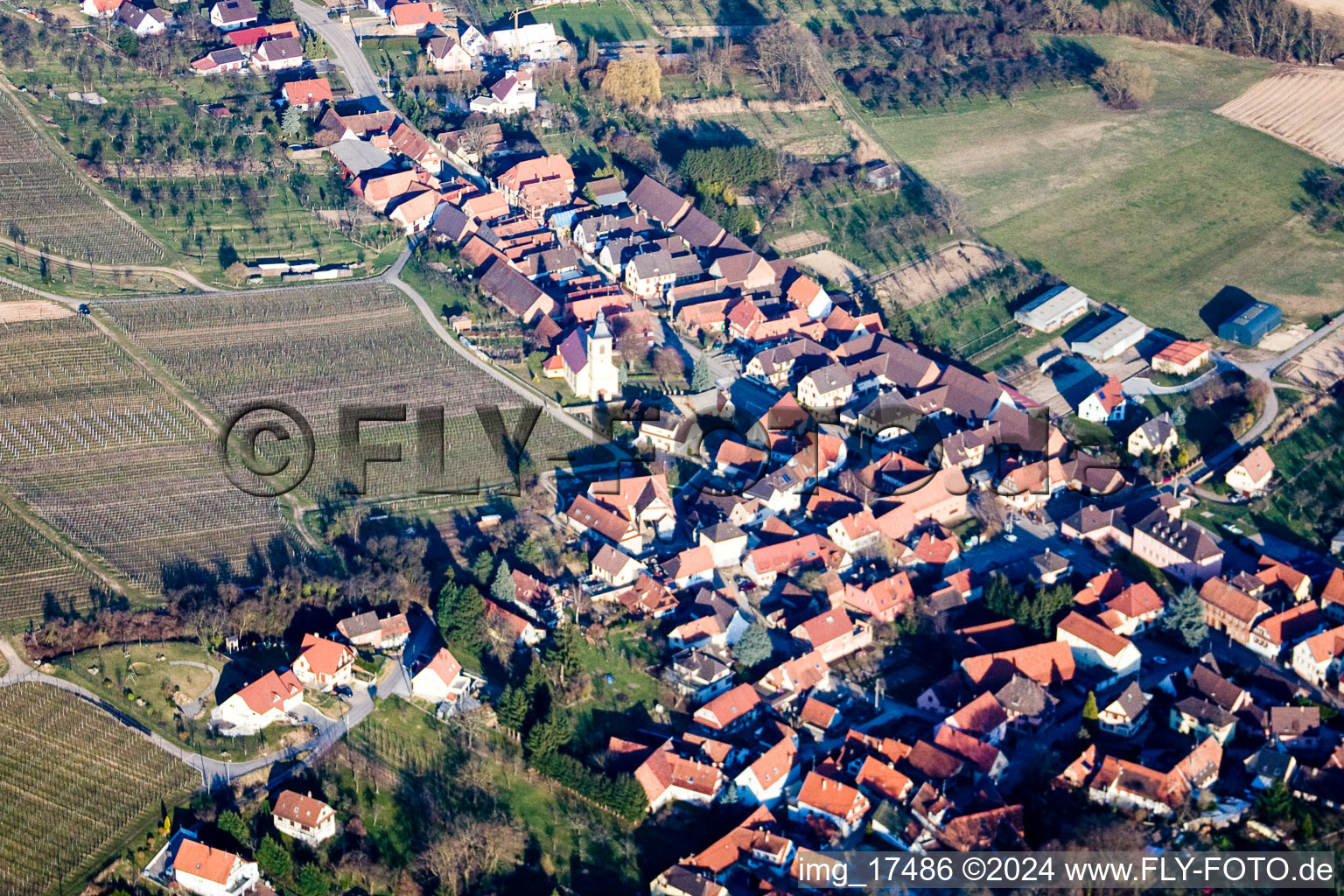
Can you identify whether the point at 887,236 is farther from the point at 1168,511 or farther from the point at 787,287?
the point at 1168,511

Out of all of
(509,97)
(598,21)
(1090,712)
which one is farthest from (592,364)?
(598,21)

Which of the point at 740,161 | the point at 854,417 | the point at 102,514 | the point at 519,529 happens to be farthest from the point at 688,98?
the point at 102,514

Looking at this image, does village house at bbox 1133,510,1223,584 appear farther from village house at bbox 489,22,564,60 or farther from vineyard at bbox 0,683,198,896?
village house at bbox 489,22,564,60

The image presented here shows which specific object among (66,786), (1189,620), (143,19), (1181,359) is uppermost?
(143,19)

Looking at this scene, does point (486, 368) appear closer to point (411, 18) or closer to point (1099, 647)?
point (1099, 647)

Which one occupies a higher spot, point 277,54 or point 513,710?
point 277,54

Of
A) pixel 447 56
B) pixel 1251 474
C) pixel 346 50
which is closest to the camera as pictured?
pixel 1251 474
